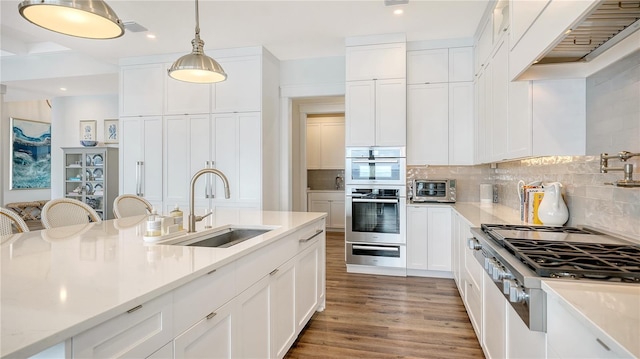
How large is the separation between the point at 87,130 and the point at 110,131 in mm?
484

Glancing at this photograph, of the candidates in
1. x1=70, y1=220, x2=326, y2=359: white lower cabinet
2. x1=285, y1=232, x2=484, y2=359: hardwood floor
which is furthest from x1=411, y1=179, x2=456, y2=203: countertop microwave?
x1=70, y1=220, x2=326, y2=359: white lower cabinet

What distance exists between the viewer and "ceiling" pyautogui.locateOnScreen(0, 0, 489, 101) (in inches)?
128

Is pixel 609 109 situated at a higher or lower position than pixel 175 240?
higher

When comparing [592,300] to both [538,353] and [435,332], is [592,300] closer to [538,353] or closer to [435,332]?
[538,353]

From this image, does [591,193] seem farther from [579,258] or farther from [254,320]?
[254,320]

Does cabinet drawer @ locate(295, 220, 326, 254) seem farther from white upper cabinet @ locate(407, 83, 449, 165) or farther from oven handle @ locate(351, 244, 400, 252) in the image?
white upper cabinet @ locate(407, 83, 449, 165)

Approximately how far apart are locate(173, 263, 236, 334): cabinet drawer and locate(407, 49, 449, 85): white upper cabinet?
3.53 meters

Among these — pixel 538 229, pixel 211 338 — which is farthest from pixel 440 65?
pixel 211 338

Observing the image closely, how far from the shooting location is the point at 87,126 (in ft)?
21.4

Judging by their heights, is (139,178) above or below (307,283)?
above

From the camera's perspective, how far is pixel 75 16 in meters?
1.67

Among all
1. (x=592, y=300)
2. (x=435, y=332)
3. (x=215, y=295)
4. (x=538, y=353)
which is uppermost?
(x=592, y=300)

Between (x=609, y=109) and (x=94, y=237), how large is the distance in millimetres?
2849

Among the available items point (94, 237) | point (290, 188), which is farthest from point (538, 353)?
point (290, 188)
